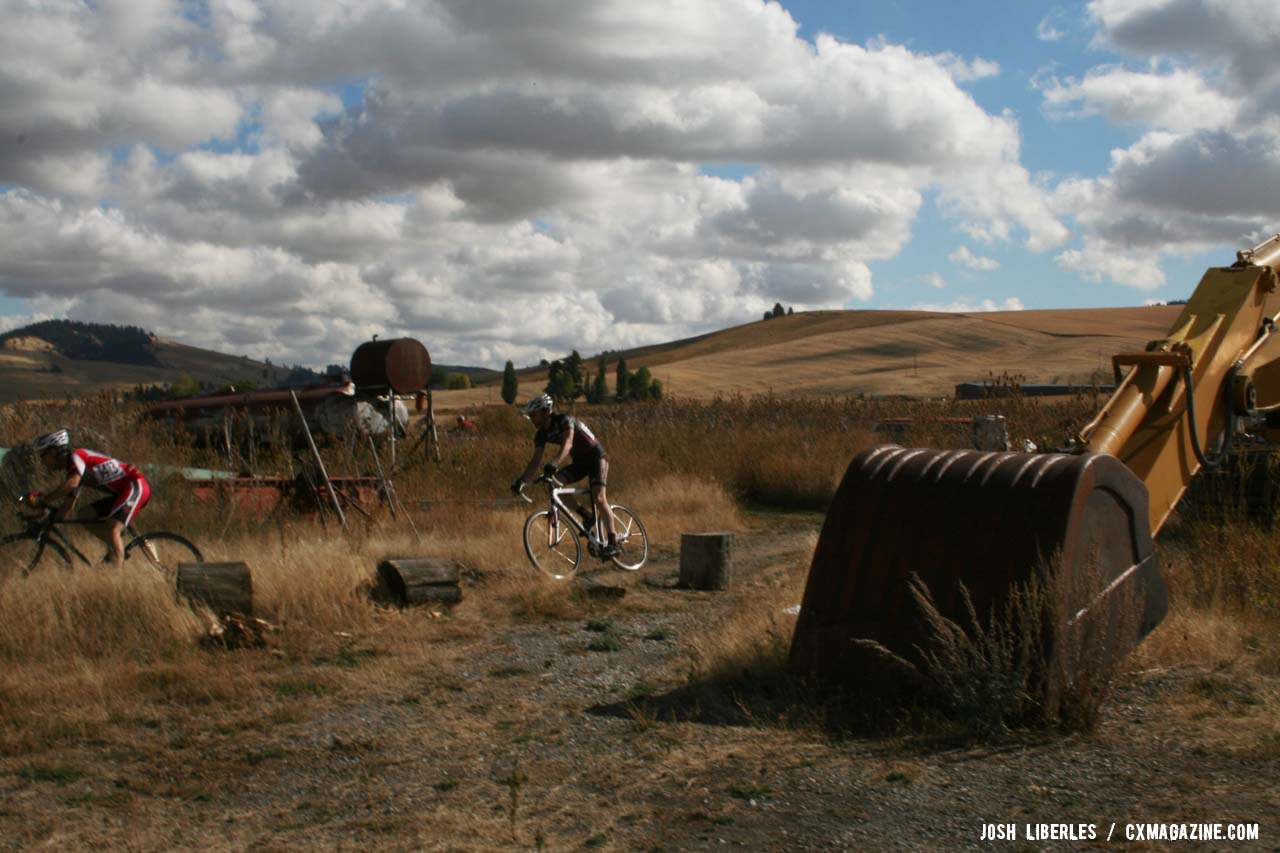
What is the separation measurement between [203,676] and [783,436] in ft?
49.7

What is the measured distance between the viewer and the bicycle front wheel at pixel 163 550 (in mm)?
9797

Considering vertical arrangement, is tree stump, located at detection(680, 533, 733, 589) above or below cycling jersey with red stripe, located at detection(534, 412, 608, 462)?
below

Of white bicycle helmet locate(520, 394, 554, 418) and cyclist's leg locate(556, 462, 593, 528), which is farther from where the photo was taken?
cyclist's leg locate(556, 462, 593, 528)

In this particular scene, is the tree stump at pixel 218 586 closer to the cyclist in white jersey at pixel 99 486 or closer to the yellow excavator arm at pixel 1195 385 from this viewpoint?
the cyclist in white jersey at pixel 99 486

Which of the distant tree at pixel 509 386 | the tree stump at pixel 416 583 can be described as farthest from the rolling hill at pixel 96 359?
the tree stump at pixel 416 583

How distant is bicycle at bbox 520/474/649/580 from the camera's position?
38.2 ft

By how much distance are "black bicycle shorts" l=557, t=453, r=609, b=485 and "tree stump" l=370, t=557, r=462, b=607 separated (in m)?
2.42

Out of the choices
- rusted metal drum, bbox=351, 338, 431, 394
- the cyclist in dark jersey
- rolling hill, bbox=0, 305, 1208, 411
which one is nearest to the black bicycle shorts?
the cyclist in dark jersey

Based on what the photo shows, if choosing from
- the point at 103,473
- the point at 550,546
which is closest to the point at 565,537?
the point at 550,546

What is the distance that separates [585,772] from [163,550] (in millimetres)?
5943

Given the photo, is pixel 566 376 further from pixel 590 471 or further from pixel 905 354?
pixel 590 471

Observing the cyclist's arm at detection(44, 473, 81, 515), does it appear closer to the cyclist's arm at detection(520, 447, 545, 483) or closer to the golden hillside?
the cyclist's arm at detection(520, 447, 545, 483)

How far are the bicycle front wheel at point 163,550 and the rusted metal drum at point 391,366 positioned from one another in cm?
998

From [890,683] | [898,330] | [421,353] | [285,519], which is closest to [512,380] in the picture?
[898,330]
